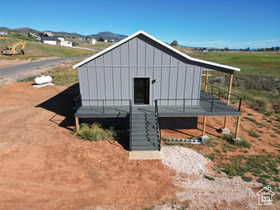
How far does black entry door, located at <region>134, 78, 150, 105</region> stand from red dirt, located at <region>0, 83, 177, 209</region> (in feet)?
12.0

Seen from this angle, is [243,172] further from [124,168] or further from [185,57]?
[185,57]

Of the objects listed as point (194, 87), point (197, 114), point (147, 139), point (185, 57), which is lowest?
point (147, 139)

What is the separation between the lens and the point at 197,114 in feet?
36.9

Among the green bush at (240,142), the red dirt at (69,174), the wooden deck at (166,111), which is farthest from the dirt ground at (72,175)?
the green bush at (240,142)

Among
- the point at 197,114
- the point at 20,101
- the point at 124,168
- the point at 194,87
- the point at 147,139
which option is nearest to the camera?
the point at 124,168

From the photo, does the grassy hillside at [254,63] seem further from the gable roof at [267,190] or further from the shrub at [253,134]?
the gable roof at [267,190]

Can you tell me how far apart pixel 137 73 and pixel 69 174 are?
7060 millimetres

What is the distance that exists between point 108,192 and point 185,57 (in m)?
8.70

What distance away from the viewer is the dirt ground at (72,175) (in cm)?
668

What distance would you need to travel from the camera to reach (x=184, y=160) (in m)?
9.59

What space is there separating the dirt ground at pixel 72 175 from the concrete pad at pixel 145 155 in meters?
0.32

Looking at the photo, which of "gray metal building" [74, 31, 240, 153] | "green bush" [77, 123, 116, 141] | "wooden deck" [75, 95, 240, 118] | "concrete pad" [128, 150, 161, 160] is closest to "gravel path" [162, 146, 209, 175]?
"concrete pad" [128, 150, 161, 160]

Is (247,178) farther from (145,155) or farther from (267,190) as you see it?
(145,155)

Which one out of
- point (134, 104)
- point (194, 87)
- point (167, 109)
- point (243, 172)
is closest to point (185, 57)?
point (194, 87)
